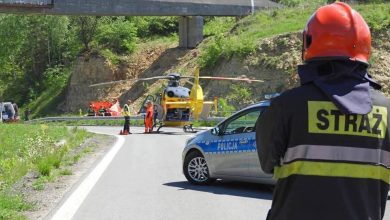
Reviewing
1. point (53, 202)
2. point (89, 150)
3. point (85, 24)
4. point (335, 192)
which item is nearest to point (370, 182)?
point (335, 192)

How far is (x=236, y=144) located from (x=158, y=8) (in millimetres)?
35737

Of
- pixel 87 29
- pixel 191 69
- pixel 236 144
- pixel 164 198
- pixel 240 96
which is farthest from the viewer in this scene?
pixel 87 29

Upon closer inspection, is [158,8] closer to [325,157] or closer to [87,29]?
[87,29]

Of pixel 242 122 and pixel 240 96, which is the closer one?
pixel 242 122

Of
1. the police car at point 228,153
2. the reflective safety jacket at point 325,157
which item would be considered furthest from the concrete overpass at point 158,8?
the reflective safety jacket at point 325,157

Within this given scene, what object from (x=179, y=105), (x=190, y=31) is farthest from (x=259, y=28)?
(x=179, y=105)

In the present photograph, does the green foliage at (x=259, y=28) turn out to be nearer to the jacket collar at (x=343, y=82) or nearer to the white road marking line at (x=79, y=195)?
the white road marking line at (x=79, y=195)

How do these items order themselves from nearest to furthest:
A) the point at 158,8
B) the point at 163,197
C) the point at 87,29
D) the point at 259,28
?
the point at 163,197
the point at 158,8
the point at 259,28
the point at 87,29

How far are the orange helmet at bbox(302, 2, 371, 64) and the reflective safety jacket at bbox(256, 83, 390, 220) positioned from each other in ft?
0.58

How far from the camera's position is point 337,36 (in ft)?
9.90

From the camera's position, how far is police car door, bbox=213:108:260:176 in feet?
38.4

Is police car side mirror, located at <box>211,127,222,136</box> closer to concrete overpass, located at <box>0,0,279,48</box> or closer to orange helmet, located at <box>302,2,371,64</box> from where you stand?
orange helmet, located at <box>302,2,371,64</box>

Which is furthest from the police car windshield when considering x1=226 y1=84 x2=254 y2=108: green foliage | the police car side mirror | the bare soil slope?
x1=226 y1=84 x2=254 y2=108: green foliage

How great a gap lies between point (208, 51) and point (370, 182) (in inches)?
1765
